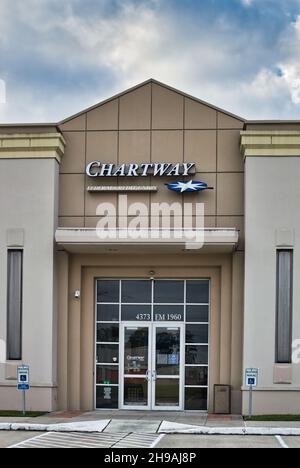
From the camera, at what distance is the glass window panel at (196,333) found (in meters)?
19.1

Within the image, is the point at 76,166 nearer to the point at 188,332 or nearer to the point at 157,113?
the point at 157,113

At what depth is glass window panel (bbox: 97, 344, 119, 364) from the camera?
19281mm

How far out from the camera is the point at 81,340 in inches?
752

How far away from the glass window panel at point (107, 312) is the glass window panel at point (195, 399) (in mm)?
2941

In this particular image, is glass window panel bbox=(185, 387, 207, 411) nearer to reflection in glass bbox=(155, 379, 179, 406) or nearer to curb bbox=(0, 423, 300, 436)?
reflection in glass bbox=(155, 379, 179, 406)

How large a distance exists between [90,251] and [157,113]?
14.1 ft

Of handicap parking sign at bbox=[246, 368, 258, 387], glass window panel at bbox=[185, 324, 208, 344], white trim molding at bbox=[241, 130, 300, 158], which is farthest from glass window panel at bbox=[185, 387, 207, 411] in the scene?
white trim molding at bbox=[241, 130, 300, 158]

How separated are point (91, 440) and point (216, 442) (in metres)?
2.55

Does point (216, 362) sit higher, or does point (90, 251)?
point (90, 251)

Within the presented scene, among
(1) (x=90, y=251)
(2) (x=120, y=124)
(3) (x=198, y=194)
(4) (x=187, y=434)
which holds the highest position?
(2) (x=120, y=124)

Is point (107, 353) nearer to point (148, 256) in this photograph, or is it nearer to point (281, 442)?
point (148, 256)

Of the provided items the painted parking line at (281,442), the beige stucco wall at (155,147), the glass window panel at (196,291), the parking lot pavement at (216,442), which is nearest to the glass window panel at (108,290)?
the beige stucco wall at (155,147)
